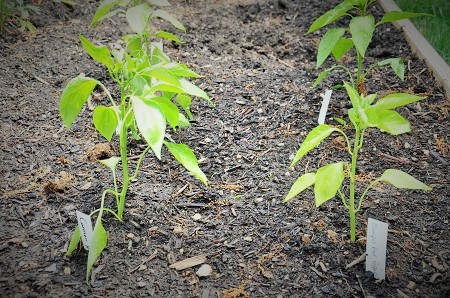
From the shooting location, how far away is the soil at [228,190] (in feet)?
5.35

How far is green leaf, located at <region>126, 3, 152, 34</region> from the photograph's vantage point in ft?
5.51

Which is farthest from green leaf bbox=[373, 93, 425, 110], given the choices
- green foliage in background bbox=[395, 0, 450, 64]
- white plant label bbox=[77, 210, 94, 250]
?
green foliage in background bbox=[395, 0, 450, 64]

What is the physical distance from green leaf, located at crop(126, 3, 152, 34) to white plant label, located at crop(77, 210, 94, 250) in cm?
67

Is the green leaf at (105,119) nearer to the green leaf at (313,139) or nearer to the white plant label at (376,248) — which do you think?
the green leaf at (313,139)

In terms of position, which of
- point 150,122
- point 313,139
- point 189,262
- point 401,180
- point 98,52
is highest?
point 98,52

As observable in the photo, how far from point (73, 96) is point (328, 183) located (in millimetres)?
841

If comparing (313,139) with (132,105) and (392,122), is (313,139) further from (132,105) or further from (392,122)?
(132,105)

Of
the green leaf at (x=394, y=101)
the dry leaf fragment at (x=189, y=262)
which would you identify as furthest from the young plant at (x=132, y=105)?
the green leaf at (x=394, y=101)

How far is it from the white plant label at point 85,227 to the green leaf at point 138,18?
67cm

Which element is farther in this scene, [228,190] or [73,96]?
[228,190]

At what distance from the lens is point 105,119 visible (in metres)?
1.58

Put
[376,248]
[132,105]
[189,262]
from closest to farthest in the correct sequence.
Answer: [132,105]
[376,248]
[189,262]

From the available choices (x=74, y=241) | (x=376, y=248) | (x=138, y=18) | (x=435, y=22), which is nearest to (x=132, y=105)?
(x=138, y=18)

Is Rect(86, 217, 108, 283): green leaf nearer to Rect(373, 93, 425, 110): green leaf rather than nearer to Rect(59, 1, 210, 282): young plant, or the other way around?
Rect(59, 1, 210, 282): young plant
